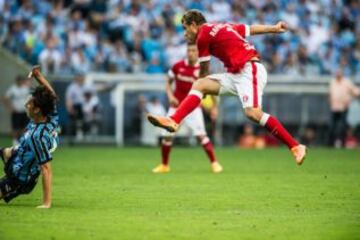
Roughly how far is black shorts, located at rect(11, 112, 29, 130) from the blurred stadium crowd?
96.8 inches

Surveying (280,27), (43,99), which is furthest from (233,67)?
(43,99)

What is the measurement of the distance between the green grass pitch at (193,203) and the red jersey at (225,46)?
180 centimetres

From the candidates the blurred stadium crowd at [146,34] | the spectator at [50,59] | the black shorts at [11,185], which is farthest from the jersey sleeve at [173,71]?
the spectator at [50,59]

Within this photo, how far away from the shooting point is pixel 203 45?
13.6 meters

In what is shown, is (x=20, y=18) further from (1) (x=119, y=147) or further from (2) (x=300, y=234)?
(2) (x=300, y=234)

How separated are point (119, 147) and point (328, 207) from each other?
1453 centimetres

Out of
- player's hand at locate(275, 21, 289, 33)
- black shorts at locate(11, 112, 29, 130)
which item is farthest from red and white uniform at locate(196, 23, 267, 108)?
black shorts at locate(11, 112, 29, 130)

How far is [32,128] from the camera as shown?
38.0 feet

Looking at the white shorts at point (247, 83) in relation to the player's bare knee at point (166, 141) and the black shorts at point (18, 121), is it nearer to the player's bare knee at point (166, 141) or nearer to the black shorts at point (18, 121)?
the player's bare knee at point (166, 141)

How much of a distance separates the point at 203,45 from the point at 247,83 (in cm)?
79

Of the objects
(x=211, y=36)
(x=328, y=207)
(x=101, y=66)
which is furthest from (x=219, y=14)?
(x=328, y=207)

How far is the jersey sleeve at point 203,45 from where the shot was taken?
13.6m

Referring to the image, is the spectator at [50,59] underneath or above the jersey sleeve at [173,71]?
underneath

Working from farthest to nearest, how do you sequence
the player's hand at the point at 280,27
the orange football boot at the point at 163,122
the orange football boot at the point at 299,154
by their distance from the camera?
1. the player's hand at the point at 280,27
2. the orange football boot at the point at 299,154
3. the orange football boot at the point at 163,122
